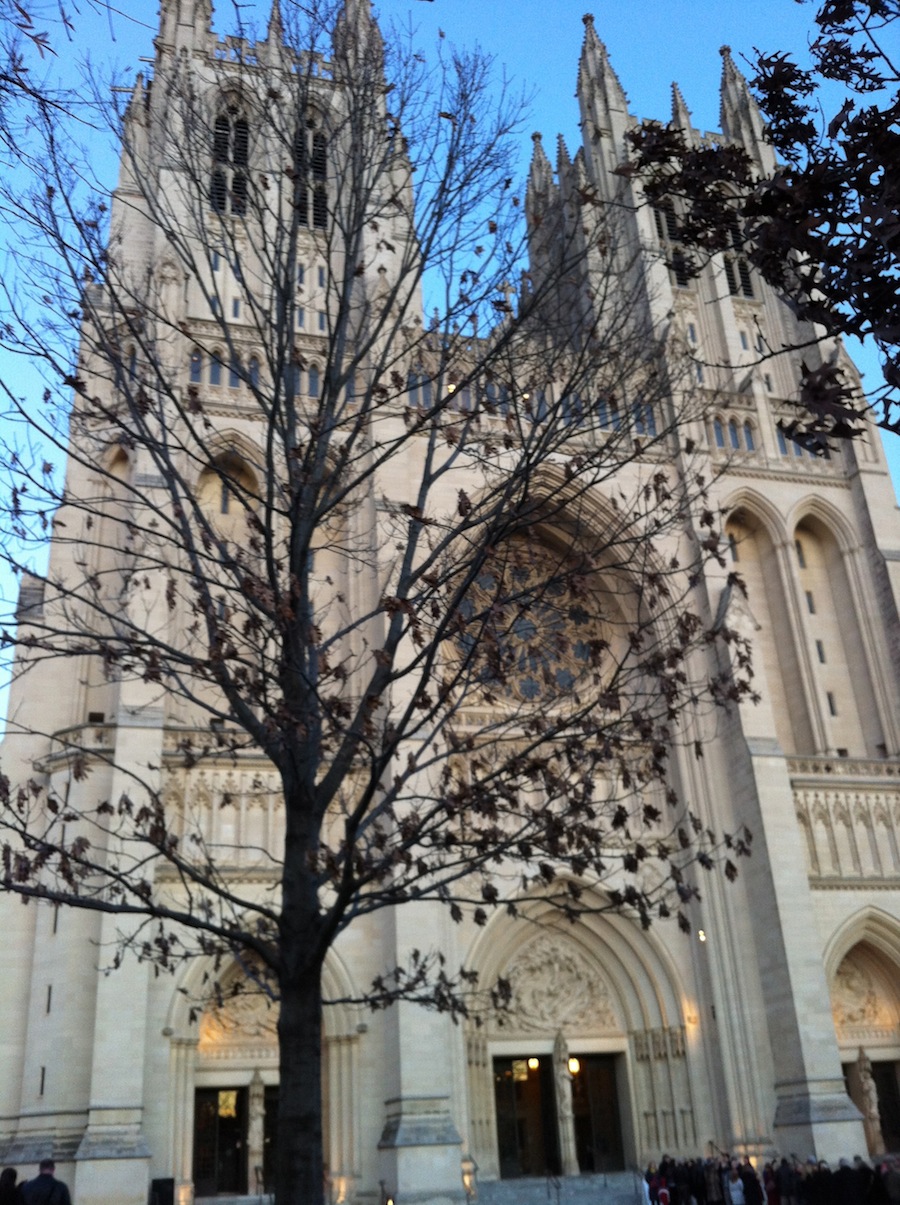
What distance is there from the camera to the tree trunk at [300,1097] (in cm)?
764

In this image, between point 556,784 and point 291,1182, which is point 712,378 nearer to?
point 556,784

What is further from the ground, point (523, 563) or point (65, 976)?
point (523, 563)

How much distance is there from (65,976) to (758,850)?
12.7 metres

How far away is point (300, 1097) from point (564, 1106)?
1530cm

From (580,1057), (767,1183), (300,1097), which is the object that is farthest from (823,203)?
(580,1057)

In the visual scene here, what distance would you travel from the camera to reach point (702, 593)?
81.4ft

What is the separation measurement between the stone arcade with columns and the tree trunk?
32.4ft

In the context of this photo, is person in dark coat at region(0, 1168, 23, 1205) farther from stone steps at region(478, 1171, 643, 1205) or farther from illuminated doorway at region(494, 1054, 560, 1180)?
illuminated doorway at region(494, 1054, 560, 1180)

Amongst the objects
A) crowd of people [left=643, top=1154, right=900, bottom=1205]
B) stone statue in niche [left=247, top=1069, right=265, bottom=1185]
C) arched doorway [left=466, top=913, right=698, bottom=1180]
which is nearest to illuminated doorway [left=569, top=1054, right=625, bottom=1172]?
arched doorway [left=466, top=913, right=698, bottom=1180]

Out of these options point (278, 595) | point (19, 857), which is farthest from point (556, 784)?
point (19, 857)

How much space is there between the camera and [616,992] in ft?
75.8

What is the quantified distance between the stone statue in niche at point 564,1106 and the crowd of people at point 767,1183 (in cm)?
173

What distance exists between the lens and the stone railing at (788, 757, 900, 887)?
23.4m

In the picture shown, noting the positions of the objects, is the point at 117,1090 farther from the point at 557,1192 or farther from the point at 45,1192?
the point at 45,1192
